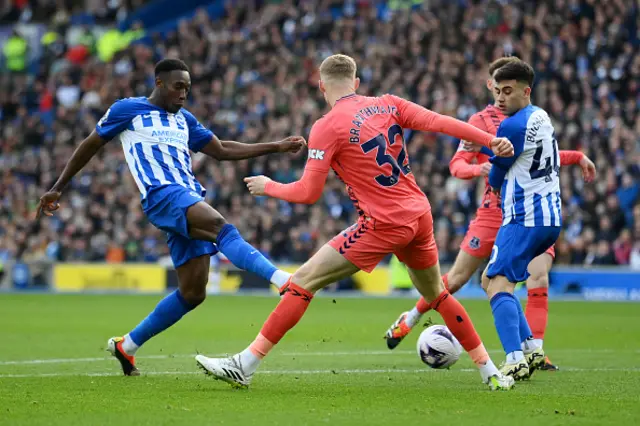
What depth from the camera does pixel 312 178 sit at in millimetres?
7281

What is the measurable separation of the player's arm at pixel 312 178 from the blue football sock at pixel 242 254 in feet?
2.27

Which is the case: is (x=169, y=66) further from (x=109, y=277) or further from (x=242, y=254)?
(x=109, y=277)

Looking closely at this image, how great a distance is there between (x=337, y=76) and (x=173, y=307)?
2555mm

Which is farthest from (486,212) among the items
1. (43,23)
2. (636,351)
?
(43,23)

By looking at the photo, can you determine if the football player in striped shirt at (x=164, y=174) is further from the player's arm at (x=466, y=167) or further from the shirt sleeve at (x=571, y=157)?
the shirt sleeve at (x=571, y=157)

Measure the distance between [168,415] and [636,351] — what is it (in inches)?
270

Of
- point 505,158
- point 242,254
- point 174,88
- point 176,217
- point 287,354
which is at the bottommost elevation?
point 287,354

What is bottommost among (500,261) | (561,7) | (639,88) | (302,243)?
(302,243)

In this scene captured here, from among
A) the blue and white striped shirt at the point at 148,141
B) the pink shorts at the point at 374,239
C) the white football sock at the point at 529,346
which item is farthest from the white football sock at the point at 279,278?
the white football sock at the point at 529,346

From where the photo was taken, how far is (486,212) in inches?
402

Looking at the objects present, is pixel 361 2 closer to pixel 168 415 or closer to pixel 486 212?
pixel 486 212

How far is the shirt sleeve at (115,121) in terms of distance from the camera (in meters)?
8.73

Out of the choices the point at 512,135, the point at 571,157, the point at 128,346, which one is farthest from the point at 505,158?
the point at 128,346

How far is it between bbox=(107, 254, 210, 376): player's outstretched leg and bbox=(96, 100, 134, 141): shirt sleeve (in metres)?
1.25
